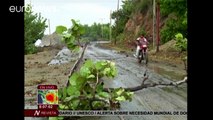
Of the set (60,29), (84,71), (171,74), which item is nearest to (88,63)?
(84,71)

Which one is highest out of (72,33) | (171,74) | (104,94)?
(72,33)

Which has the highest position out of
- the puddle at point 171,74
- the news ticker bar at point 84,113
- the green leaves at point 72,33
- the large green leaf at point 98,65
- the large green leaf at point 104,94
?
the green leaves at point 72,33

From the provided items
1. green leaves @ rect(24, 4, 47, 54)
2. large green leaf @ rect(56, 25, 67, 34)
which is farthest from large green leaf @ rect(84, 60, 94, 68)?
large green leaf @ rect(56, 25, 67, 34)

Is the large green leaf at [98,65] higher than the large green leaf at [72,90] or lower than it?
higher

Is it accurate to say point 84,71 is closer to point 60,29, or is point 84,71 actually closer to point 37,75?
point 37,75

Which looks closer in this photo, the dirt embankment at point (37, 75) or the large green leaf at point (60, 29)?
the dirt embankment at point (37, 75)

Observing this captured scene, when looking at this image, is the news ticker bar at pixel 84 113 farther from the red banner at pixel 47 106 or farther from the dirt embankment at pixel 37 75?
the dirt embankment at pixel 37 75

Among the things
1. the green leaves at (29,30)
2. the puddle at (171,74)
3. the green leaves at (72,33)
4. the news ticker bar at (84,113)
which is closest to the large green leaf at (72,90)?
the green leaves at (72,33)

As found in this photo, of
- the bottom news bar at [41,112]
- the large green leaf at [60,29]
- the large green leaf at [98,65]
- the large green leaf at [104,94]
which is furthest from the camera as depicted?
the large green leaf at [104,94]

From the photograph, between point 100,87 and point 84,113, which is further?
point 100,87

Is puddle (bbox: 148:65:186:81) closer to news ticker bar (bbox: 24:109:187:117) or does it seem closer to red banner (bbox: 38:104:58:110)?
news ticker bar (bbox: 24:109:187:117)

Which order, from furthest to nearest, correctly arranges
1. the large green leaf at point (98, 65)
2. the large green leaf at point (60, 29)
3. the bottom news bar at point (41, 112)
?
the large green leaf at point (98, 65)
the large green leaf at point (60, 29)
the bottom news bar at point (41, 112)
